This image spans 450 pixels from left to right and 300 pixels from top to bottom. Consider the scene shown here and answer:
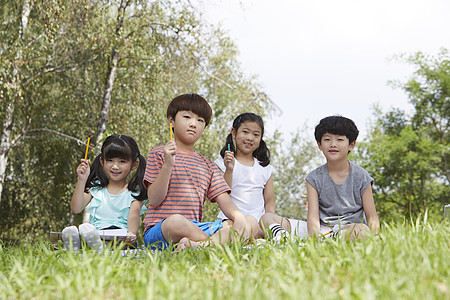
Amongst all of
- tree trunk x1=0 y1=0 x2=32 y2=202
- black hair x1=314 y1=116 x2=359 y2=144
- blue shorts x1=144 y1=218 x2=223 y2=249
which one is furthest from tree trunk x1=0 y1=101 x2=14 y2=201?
black hair x1=314 y1=116 x2=359 y2=144

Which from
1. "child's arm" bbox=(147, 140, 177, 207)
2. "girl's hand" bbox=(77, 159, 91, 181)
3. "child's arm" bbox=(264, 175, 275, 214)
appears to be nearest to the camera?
"child's arm" bbox=(147, 140, 177, 207)

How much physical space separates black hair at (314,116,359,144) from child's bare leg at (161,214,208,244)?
131 centimetres

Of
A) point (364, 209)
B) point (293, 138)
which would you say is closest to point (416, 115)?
point (293, 138)

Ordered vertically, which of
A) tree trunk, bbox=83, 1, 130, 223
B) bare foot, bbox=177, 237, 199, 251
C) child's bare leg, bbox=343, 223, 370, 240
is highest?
tree trunk, bbox=83, 1, 130, 223

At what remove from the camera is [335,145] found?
370 centimetres

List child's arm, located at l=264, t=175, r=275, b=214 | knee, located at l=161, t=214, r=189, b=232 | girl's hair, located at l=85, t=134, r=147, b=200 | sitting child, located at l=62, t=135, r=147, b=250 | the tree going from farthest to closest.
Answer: the tree, child's arm, located at l=264, t=175, r=275, b=214, girl's hair, located at l=85, t=134, r=147, b=200, sitting child, located at l=62, t=135, r=147, b=250, knee, located at l=161, t=214, r=189, b=232

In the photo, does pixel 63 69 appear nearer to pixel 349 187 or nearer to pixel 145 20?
pixel 145 20

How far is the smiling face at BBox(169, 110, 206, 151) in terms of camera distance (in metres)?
3.50

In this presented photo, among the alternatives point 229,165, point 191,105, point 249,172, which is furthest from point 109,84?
point 191,105

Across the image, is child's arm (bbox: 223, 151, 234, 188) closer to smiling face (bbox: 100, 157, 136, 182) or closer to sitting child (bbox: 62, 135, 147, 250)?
sitting child (bbox: 62, 135, 147, 250)

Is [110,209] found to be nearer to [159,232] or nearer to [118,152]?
[118,152]

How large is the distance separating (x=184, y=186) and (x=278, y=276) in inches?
74.5

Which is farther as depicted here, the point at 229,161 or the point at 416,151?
the point at 416,151

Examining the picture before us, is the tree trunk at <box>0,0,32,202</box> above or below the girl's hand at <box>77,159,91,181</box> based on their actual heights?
above
